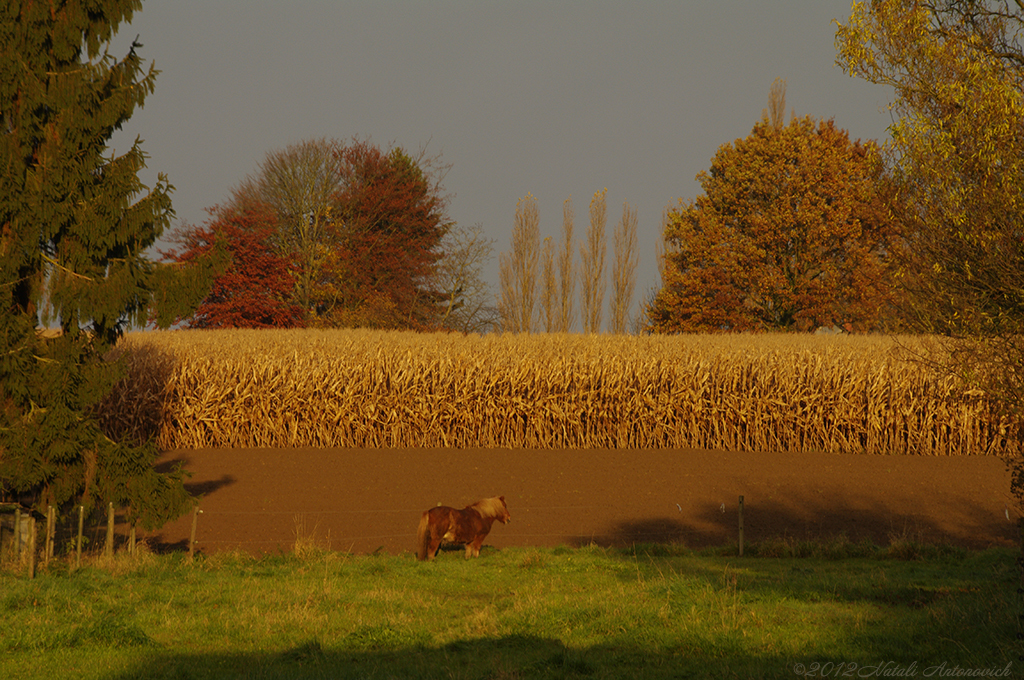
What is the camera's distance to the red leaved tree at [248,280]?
42.8m

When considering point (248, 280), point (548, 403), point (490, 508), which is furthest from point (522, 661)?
point (248, 280)

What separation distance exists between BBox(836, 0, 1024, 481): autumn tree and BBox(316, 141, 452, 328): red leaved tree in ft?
114

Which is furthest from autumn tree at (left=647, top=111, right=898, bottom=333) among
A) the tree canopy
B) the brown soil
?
the brown soil

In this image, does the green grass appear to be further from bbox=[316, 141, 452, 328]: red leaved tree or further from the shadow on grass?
bbox=[316, 141, 452, 328]: red leaved tree

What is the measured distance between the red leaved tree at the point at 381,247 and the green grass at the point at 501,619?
115 feet

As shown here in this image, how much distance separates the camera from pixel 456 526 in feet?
35.4

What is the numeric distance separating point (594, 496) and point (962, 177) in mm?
8579

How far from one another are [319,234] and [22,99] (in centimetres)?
3647

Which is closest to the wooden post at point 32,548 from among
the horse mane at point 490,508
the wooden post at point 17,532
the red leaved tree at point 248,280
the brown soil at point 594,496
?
the wooden post at point 17,532

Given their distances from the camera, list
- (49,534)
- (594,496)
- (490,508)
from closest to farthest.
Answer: (49,534)
(490,508)
(594,496)

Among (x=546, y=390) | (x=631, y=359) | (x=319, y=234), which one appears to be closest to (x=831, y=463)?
(x=631, y=359)

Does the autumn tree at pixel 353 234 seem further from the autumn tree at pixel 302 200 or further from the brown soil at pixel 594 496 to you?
the brown soil at pixel 594 496

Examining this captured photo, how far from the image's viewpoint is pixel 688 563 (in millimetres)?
10828

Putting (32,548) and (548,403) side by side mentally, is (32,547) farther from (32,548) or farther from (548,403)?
(548,403)
